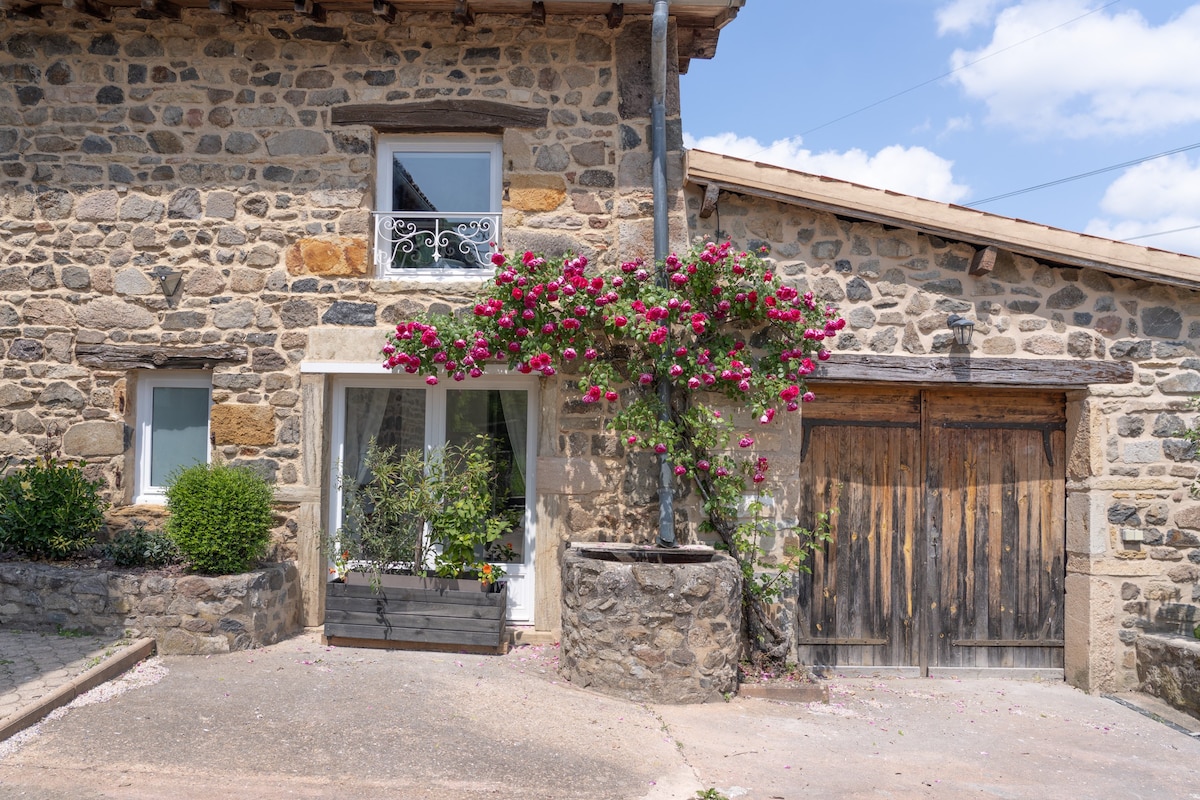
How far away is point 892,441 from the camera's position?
20.1 ft

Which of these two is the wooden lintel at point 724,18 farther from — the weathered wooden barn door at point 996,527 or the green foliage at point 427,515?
the green foliage at point 427,515

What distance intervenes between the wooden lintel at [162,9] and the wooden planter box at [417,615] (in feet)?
13.1

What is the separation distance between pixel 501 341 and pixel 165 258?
2.48 metres

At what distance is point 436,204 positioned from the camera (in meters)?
6.16

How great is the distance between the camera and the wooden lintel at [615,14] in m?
5.72

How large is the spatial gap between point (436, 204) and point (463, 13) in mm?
1261

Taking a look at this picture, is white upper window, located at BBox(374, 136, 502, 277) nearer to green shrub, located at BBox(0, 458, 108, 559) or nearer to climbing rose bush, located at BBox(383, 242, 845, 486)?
climbing rose bush, located at BBox(383, 242, 845, 486)

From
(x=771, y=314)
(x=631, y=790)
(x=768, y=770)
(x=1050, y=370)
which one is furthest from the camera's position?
(x=1050, y=370)

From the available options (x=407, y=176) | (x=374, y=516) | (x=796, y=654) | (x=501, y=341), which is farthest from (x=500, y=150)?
(x=796, y=654)

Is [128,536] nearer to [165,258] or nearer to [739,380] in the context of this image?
[165,258]

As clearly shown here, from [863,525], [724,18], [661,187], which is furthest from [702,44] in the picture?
[863,525]

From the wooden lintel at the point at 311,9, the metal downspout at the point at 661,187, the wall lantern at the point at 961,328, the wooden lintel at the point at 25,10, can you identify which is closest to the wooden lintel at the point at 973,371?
the wall lantern at the point at 961,328

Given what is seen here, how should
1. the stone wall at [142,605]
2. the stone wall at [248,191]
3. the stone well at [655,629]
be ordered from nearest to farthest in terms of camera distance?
1. the stone well at [655,629]
2. the stone wall at [142,605]
3. the stone wall at [248,191]

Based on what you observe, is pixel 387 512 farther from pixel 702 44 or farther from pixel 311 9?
pixel 702 44
